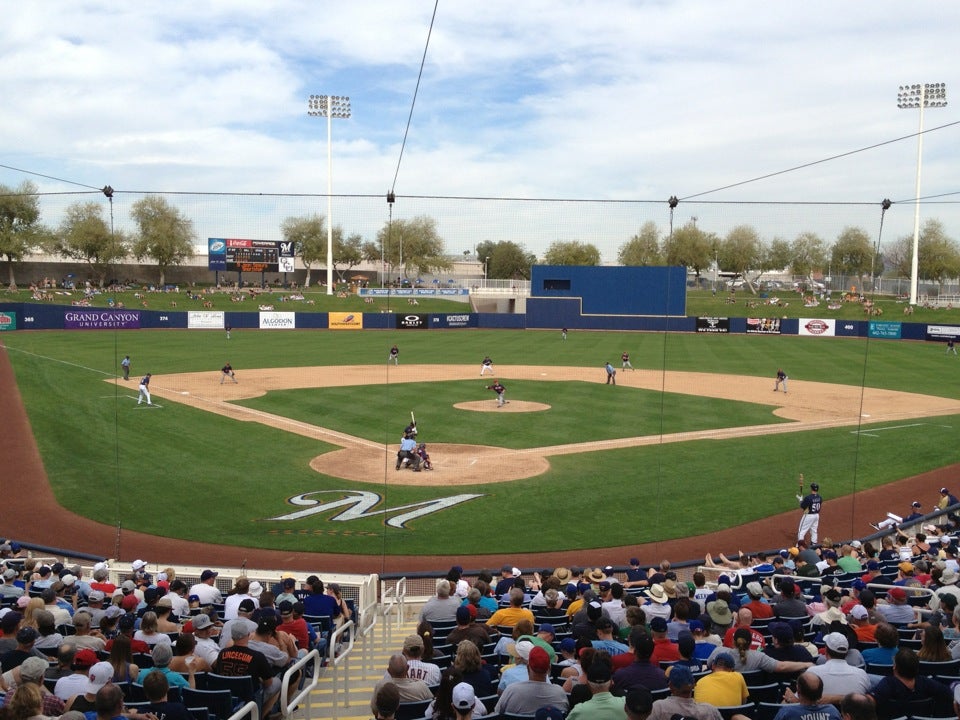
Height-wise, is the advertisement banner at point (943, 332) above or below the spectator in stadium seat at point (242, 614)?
above

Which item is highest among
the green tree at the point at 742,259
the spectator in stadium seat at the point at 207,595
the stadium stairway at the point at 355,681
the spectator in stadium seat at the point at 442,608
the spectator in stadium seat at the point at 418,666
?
the green tree at the point at 742,259

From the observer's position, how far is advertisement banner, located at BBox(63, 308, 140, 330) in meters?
52.3

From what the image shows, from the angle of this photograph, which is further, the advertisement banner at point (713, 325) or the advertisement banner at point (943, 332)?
the advertisement banner at point (713, 325)

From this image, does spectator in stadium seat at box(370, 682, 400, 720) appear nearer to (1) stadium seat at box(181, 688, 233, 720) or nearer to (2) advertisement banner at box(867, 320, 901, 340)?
(1) stadium seat at box(181, 688, 233, 720)

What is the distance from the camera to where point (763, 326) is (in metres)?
71.2

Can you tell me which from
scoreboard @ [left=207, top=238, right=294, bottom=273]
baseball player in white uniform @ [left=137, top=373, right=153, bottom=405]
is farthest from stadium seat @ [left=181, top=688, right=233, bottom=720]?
baseball player in white uniform @ [left=137, top=373, right=153, bottom=405]

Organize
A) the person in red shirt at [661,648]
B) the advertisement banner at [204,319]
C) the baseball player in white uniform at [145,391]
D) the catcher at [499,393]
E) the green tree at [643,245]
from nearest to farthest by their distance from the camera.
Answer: the person in red shirt at [661,648]
the green tree at [643,245]
the baseball player in white uniform at [145,391]
the catcher at [499,393]
the advertisement banner at [204,319]

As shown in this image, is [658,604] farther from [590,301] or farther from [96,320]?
[590,301]

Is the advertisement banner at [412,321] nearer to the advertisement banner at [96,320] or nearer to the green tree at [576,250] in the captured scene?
the advertisement banner at [96,320]

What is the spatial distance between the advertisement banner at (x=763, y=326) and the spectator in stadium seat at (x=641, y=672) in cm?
6922

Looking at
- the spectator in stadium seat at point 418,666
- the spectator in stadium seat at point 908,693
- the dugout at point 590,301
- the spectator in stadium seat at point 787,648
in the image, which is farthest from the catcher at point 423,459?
the dugout at point 590,301

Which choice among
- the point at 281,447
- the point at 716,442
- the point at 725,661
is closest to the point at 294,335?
the point at 281,447

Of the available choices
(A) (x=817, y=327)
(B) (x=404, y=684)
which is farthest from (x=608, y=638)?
(A) (x=817, y=327)

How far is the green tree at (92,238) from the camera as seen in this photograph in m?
18.8
